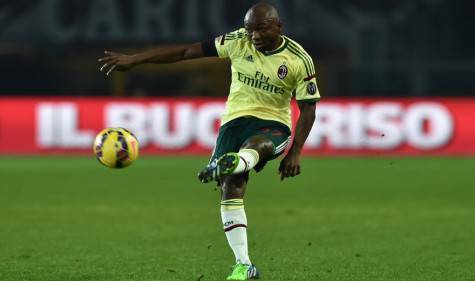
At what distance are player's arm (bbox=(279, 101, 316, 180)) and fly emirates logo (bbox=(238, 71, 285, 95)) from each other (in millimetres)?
217

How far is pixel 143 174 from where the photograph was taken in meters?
17.1

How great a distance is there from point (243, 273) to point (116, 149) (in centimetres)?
127

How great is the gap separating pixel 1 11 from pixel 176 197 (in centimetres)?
1197

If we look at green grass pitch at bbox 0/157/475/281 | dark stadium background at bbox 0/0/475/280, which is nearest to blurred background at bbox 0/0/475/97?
dark stadium background at bbox 0/0/475/280

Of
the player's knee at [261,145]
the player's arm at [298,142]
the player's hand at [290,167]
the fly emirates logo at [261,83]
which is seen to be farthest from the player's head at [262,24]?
the player's hand at [290,167]

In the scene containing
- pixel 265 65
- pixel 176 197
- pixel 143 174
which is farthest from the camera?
pixel 143 174

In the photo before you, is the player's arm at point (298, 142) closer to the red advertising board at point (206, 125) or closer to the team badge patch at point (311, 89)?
the team badge patch at point (311, 89)

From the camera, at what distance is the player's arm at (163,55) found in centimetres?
751

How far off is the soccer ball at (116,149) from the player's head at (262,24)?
1157mm

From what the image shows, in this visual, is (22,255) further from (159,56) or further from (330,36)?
(330,36)

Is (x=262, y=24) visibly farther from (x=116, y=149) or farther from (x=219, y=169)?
(x=116, y=149)

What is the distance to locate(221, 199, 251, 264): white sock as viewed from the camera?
7.36 meters

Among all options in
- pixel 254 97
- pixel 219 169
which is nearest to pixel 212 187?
pixel 254 97

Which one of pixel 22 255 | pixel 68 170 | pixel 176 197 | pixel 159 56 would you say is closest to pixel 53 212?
pixel 176 197
